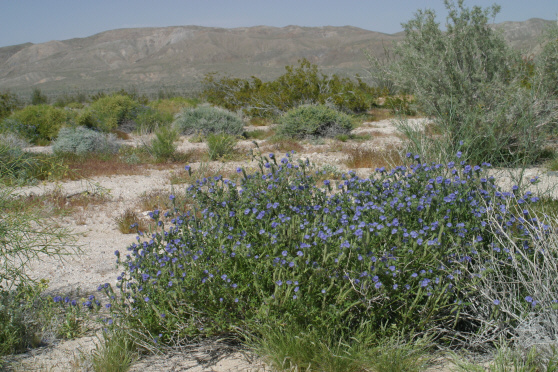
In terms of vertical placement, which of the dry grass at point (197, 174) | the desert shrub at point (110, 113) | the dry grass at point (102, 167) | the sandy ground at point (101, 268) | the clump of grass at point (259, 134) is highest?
the desert shrub at point (110, 113)

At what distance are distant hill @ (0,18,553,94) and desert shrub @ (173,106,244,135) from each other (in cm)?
6805

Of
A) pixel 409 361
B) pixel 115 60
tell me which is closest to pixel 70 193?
pixel 409 361

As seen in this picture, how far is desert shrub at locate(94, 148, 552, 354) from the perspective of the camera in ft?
7.73

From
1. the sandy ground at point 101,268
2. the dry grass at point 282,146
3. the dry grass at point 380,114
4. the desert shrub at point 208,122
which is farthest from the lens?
the dry grass at point 380,114

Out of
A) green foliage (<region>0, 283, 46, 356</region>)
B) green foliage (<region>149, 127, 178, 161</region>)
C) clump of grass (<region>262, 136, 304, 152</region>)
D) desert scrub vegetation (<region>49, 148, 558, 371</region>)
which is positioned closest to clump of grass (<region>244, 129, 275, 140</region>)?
clump of grass (<region>262, 136, 304, 152</region>)

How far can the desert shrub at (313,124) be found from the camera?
11.7 metres

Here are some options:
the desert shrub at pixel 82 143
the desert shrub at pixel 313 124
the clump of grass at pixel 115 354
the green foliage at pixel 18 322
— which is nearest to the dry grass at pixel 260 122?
the desert shrub at pixel 313 124

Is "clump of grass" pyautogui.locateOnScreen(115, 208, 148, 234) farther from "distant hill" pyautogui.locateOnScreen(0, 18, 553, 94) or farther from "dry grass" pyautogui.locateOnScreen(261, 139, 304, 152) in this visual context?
"distant hill" pyautogui.locateOnScreen(0, 18, 553, 94)

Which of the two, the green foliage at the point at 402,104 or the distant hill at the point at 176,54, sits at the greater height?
the distant hill at the point at 176,54

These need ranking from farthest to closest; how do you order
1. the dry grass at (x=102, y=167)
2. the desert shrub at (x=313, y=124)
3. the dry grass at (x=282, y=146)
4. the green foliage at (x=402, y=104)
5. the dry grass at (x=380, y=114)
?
the dry grass at (x=380, y=114)
the desert shrub at (x=313, y=124)
the dry grass at (x=282, y=146)
the green foliage at (x=402, y=104)
the dry grass at (x=102, y=167)

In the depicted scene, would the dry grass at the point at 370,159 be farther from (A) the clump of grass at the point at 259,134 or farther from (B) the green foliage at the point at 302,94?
(B) the green foliage at the point at 302,94

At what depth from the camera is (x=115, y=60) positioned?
124 meters

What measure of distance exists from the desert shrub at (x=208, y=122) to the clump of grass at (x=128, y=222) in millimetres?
7627

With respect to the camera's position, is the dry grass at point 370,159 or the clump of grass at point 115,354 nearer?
the clump of grass at point 115,354
